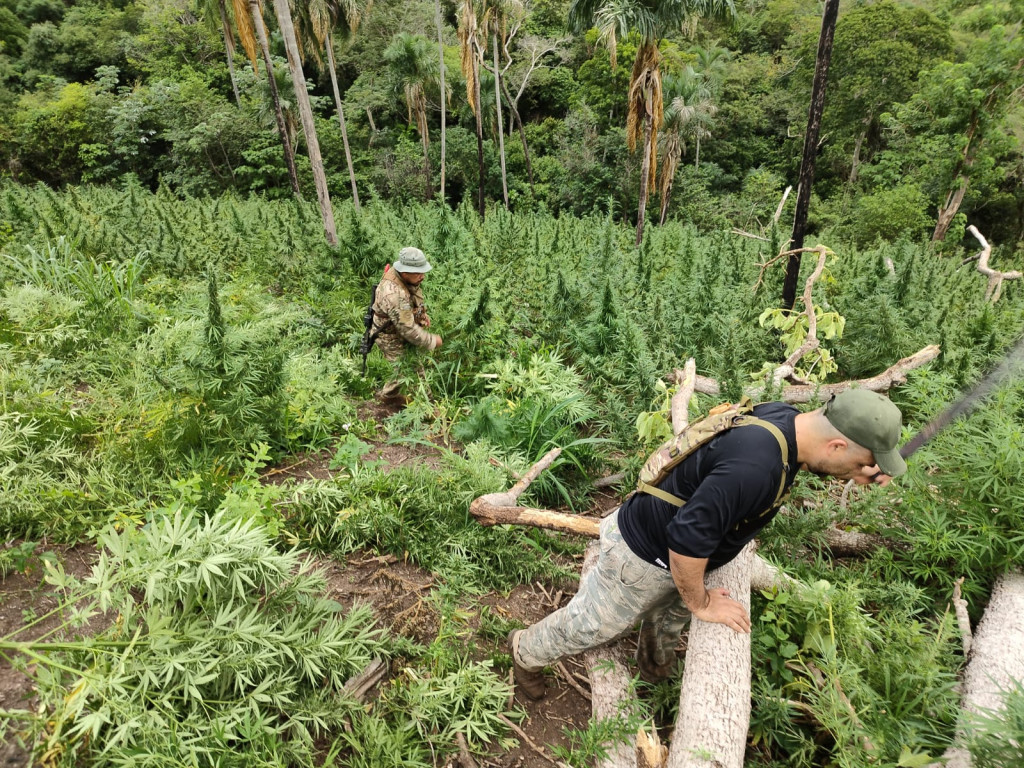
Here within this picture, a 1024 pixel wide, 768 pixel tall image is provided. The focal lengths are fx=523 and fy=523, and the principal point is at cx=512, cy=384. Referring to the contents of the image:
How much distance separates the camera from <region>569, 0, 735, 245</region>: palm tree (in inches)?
477

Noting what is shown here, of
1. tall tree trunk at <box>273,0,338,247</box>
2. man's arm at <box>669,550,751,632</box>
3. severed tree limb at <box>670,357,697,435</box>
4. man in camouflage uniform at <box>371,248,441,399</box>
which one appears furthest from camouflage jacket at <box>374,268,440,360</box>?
tall tree trunk at <box>273,0,338,247</box>

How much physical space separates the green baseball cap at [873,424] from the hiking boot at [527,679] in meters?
1.91

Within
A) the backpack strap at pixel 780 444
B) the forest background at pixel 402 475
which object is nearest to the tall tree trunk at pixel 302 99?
the forest background at pixel 402 475

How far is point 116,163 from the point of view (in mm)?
26281

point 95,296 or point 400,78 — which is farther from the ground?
point 400,78

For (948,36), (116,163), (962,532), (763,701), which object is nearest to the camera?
(763,701)

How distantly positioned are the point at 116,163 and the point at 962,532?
34.5 metres

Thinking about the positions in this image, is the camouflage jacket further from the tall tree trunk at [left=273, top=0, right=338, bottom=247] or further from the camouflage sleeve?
the tall tree trunk at [left=273, top=0, right=338, bottom=247]

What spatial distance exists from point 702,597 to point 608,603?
429mm

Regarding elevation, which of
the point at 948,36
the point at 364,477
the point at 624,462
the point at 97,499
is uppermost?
the point at 948,36

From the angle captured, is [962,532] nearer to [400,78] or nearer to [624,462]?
[624,462]

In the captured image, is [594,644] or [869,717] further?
[594,644]

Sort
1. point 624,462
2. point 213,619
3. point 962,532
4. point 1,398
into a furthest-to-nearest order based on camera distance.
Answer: point 624,462
point 1,398
point 962,532
point 213,619

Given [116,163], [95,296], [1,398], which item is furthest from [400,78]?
[1,398]
